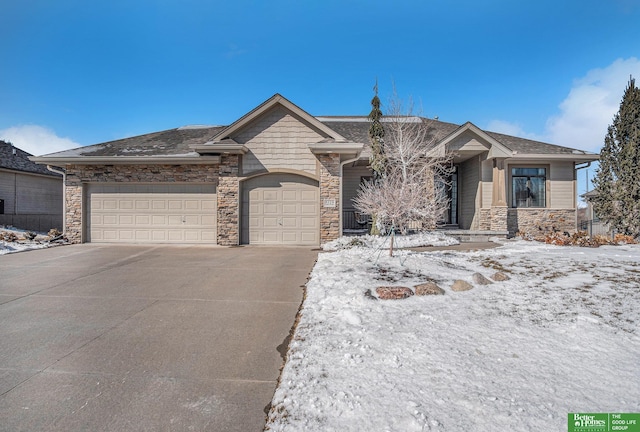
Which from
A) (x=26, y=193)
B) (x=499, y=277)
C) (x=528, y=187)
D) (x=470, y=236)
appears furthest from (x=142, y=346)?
(x=26, y=193)

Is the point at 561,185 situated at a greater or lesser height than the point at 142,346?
greater

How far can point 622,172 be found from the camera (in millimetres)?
10508

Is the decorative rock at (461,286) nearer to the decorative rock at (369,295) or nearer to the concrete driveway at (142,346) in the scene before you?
the decorative rock at (369,295)

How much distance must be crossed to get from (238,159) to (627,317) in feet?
34.4

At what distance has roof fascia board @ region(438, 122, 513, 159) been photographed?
1296 cm

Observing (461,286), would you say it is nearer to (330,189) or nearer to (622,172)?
(330,189)

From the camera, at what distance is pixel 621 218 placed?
10.7 m

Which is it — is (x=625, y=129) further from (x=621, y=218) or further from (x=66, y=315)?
(x=66, y=315)

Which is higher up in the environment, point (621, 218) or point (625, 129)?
point (625, 129)

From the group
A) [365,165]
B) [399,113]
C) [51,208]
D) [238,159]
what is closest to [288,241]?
[238,159]

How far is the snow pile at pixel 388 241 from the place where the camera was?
9.98 m

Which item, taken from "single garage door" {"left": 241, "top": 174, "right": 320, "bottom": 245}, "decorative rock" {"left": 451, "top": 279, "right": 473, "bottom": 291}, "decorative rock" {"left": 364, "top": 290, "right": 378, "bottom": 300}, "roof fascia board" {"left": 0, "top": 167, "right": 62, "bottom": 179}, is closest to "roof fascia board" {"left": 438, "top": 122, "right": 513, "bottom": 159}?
"single garage door" {"left": 241, "top": 174, "right": 320, "bottom": 245}

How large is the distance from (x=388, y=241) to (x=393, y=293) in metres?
6.50

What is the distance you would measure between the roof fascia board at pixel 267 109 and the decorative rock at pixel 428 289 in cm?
724
